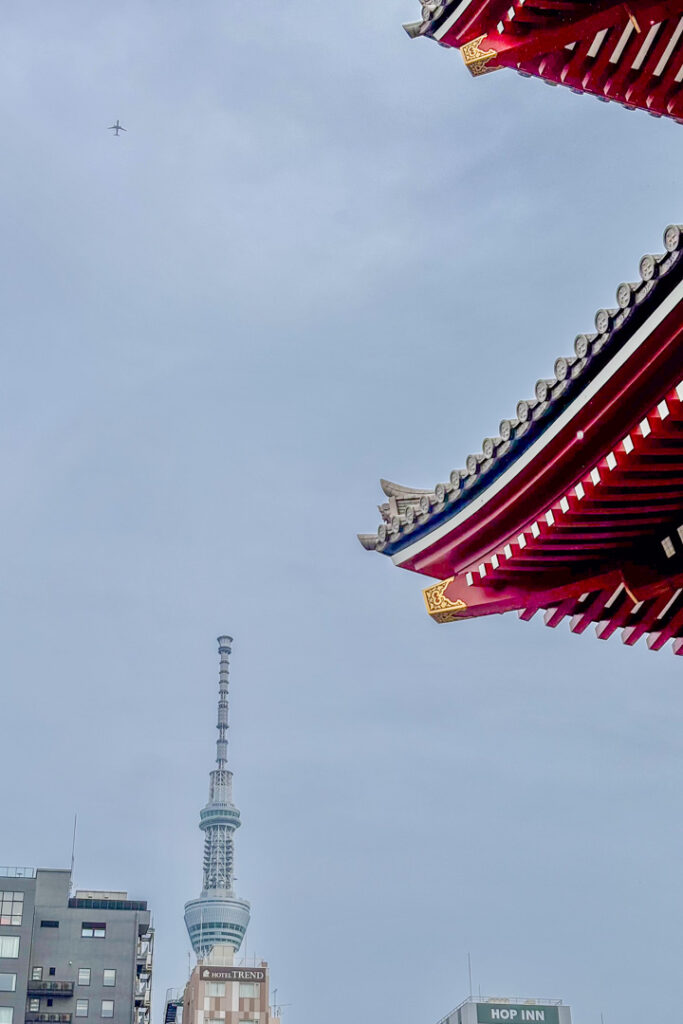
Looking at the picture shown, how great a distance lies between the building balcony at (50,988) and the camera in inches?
4075

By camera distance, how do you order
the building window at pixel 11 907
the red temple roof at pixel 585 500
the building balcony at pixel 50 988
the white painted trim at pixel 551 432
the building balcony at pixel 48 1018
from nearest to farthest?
1. the white painted trim at pixel 551 432
2. the red temple roof at pixel 585 500
3. the building balcony at pixel 48 1018
4. the building balcony at pixel 50 988
5. the building window at pixel 11 907

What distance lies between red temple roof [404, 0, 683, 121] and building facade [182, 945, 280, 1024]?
104982 mm

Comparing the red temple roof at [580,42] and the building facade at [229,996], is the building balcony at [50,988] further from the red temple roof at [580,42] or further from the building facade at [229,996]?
the red temple roof at [580,42]

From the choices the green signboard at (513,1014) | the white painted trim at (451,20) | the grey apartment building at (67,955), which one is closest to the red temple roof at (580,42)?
the white painted trim at (451,20)

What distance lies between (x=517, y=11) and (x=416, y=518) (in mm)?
6511

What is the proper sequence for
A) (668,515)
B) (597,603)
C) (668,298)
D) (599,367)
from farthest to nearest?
(597,603), (668,515), (599,367), (668,298)

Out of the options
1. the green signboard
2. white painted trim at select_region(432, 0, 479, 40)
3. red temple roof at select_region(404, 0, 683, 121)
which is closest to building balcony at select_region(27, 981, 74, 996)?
the green signboard

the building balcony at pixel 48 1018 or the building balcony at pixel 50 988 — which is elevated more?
the building balcony at pixel 50 988

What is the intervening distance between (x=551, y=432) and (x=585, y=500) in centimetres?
85

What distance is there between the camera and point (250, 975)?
11838 cm

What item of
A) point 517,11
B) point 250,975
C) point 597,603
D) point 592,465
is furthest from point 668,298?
point 250,975

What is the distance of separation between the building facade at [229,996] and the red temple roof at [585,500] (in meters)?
103

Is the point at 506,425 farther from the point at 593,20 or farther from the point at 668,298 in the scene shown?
the point at 593,20

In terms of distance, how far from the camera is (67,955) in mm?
107188
